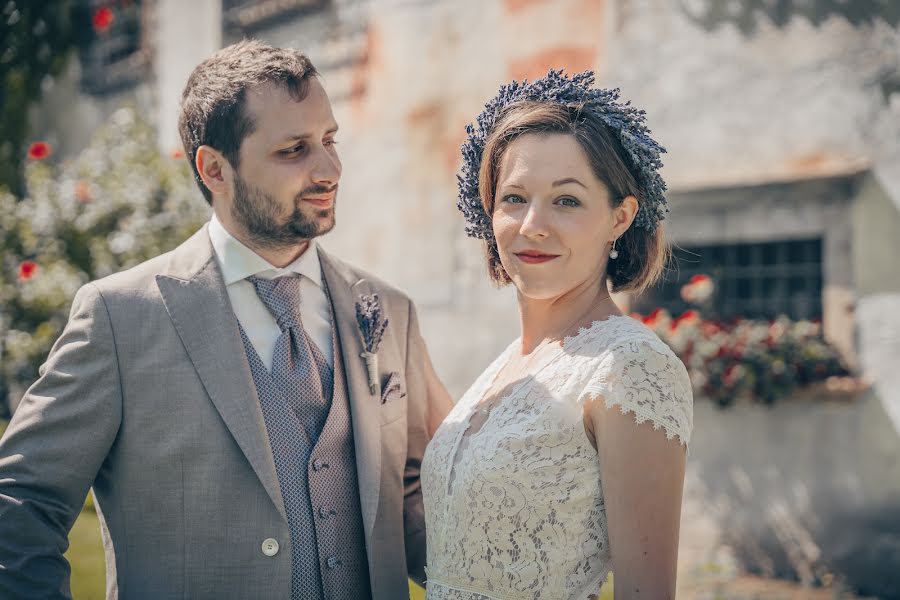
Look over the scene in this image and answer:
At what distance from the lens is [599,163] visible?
219 centimetres

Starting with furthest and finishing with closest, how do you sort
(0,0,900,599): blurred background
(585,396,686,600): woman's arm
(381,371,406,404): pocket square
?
(0,0,900,599): blurred background → (381,371,406,404): pocket square → (585,396,686,600): woman's arm

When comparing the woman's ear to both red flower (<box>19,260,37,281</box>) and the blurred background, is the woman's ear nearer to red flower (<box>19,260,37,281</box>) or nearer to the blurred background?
the blurred background

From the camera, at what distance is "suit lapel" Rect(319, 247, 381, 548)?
2.33m

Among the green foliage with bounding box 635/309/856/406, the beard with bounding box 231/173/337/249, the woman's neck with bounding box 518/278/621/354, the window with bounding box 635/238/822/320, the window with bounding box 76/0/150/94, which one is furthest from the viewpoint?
the window with bounding box 76/0/150/94

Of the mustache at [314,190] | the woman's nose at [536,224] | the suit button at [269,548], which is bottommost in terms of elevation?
the suit button at [269,548]

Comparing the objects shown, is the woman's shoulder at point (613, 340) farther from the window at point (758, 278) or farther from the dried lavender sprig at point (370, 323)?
the window at point (758, 278)

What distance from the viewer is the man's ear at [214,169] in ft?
8.13

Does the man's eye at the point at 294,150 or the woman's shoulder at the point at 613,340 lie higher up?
the man's eye at the point at 294,150

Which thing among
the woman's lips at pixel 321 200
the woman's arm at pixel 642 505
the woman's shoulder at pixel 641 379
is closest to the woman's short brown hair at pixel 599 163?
the woman's shoulder at pixel 641 379

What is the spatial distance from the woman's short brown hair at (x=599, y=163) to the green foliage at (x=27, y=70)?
754 cm

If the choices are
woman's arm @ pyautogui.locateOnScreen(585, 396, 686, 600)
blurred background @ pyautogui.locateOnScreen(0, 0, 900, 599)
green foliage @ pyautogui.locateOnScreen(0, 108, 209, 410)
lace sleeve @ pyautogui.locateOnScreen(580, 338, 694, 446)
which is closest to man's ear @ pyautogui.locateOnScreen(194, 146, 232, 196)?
lace sleeve @ pyautogui.locateOnScreen(580, 338, 694, 446)

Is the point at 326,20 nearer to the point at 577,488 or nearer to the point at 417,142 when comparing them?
the point at 417,142

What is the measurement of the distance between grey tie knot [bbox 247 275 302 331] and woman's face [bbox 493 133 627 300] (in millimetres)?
562

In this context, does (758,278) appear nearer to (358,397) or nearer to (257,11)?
(358,397)
